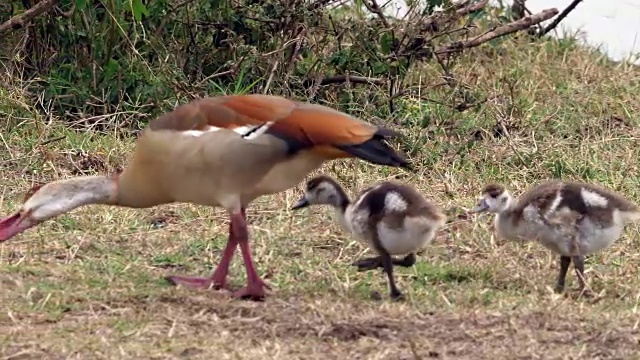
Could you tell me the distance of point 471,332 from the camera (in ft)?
15.4

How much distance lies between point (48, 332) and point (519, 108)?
15.2 feet

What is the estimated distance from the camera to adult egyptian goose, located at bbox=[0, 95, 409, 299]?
5.17 m

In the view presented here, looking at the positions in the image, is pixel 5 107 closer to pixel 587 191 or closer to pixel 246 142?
pixel 246 142

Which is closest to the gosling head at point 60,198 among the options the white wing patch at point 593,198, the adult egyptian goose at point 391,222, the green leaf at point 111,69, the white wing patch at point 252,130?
the white wing patch at point 252,130

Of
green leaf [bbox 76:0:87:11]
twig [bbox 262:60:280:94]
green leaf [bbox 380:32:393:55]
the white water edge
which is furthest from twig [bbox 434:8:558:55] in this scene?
green leaf [bbox 76:0:87:11]

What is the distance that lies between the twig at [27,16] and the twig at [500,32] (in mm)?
2551

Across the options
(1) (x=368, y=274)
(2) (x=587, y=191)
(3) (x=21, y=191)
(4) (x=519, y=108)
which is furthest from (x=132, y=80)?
(2) (x=587, y=191)

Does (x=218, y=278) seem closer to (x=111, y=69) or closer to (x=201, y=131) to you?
(x=201, y=131)

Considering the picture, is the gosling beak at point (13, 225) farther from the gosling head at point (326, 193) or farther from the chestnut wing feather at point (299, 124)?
the gosling head at point (326, 193)

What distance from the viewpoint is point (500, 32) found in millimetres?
8844

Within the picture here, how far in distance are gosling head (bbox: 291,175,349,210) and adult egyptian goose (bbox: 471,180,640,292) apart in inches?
26.2

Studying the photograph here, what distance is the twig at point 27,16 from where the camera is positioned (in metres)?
7.96

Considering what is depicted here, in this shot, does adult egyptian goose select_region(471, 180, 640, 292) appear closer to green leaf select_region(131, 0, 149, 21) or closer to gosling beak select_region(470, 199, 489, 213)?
gosling beak select_region(470, 199, 489, 213)

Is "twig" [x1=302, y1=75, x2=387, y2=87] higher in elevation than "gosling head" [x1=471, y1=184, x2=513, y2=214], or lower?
lower
